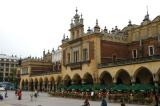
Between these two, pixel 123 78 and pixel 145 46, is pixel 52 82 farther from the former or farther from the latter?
pixel 145 46

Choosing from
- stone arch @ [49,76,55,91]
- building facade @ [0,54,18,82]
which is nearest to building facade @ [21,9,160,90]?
stone arch @ [49,76,55,91]

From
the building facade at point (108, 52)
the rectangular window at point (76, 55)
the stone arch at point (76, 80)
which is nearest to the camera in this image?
the building facade at point (108, 52)

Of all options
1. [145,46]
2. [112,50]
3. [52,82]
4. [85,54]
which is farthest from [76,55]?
[52,82]

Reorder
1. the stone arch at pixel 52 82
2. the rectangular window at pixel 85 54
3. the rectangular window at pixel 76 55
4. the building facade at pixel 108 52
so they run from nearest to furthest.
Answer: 1. the building facade at pixel 108 52
2. the rectangular window at pixel 85 54
3. the rectangular window at pixel 76 55
4. the stone arch at pixel 52 82

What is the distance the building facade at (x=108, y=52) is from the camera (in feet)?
145

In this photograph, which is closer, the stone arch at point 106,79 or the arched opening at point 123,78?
the arched opening at point 123,78

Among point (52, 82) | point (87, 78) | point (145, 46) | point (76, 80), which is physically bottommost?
point (52, 82)

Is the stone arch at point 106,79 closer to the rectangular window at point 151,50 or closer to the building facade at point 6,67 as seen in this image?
the rectangular window at point 151,50

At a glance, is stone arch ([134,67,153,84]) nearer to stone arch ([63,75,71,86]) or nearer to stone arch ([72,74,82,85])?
stone arch ([72,74,82,85])

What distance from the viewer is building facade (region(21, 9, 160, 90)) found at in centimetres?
4409

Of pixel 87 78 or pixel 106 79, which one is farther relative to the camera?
pixel 87 78

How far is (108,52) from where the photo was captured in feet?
166

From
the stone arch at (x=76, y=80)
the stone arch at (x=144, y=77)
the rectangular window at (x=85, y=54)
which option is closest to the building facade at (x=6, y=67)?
the stone arch at (x=76, y=80)

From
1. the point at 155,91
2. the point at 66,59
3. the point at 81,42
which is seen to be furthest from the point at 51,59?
the point at 155,91
